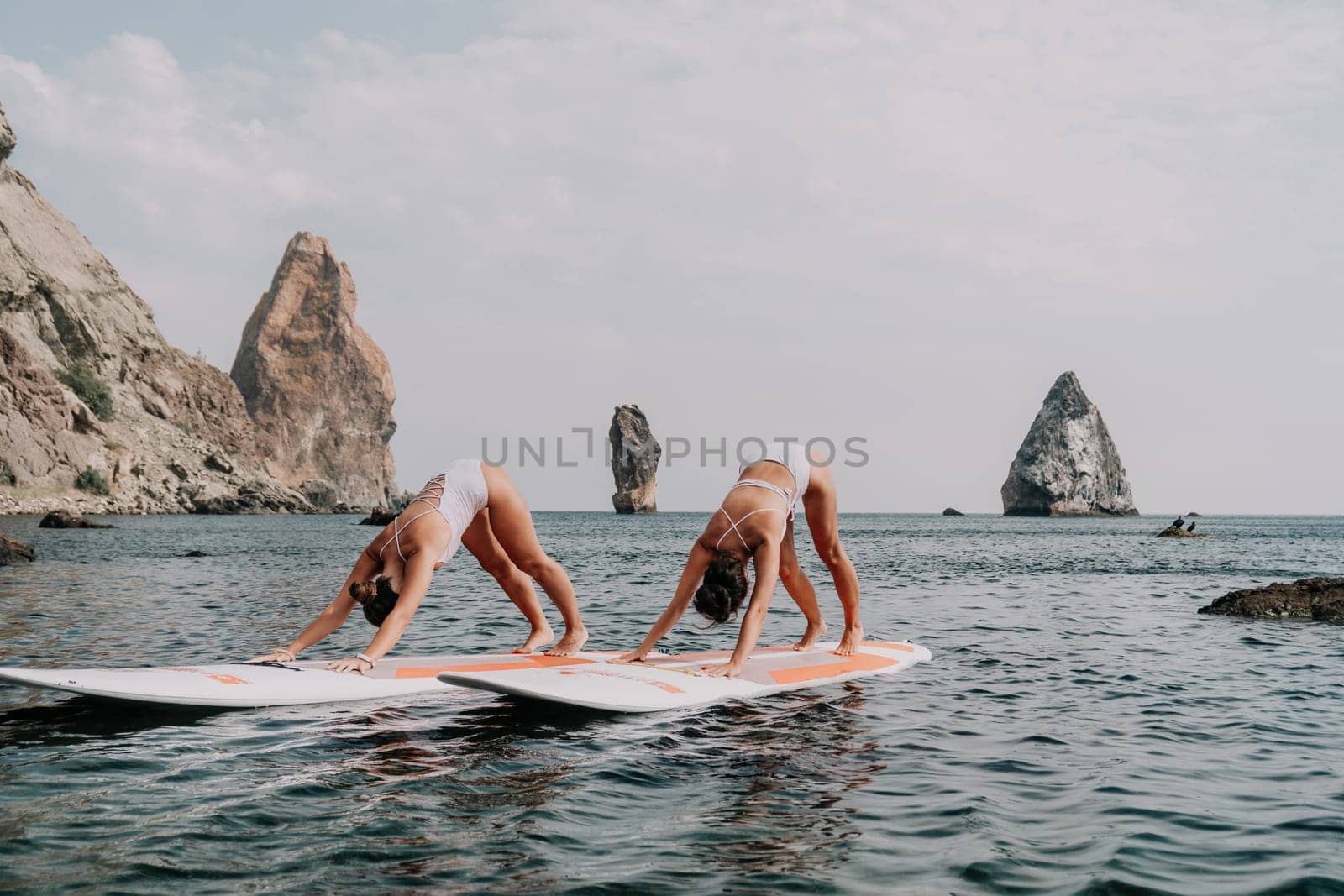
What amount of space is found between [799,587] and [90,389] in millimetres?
96216

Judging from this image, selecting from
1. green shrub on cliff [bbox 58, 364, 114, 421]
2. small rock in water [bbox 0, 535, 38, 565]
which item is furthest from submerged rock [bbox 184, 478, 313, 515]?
small rock in water [bbox 0, 535, 38, 565]

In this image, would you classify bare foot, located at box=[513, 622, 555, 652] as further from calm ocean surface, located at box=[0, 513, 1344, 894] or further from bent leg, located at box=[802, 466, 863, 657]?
bent leg, located at box=[802, 466, 863, 657]

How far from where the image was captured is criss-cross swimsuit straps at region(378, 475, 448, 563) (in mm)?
8875

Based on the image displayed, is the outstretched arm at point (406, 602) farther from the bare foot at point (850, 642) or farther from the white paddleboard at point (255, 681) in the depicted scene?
the bare foot at point (850, 642)

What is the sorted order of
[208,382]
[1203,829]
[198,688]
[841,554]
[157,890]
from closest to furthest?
[157,890], [1203,829], [198,688], [841,554], [208,382]

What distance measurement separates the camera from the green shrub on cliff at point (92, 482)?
7956 centimetres

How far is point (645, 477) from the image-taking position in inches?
5969

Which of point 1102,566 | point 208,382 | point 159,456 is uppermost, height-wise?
point 208,382

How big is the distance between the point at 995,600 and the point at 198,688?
1730cm

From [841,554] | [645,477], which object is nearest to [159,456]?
[645,477]

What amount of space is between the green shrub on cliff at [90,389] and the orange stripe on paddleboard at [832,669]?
3711 inches

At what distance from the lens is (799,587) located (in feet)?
35.9

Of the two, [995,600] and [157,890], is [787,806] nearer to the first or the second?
[157,890]

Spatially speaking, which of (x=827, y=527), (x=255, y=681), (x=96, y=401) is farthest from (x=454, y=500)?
(x=96, y=401)
